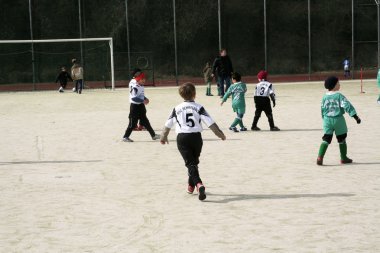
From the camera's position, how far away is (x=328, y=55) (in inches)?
1654

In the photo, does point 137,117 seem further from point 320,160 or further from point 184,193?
point 184,193

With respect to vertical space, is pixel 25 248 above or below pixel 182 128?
below

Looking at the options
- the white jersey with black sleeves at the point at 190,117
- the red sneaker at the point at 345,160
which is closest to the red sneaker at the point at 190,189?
the white jersey with black sleeves at the point at 190,117

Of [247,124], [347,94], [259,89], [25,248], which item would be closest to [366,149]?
[259,89]

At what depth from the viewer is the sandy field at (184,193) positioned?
736 cm

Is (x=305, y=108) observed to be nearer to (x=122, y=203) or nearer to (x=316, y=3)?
(x=122, y=203)

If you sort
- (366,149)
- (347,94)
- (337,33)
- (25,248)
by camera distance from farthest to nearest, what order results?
(337,33), (347,94), (366,149), (25,248)

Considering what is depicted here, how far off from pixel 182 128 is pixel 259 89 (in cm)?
789

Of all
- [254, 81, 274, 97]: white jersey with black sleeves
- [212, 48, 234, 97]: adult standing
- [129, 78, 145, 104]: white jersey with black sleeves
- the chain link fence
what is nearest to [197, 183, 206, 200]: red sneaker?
[129, 78, 145, 104]: white jersey with black sleeves

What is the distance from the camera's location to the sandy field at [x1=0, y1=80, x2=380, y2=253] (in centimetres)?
736

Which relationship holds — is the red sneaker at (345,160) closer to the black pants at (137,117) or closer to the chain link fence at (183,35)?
the black pants at (137,117)

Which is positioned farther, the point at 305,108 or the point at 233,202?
the point at 305,108

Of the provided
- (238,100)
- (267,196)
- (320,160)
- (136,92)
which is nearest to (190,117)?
(267,196)

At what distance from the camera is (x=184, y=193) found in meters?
9.87
